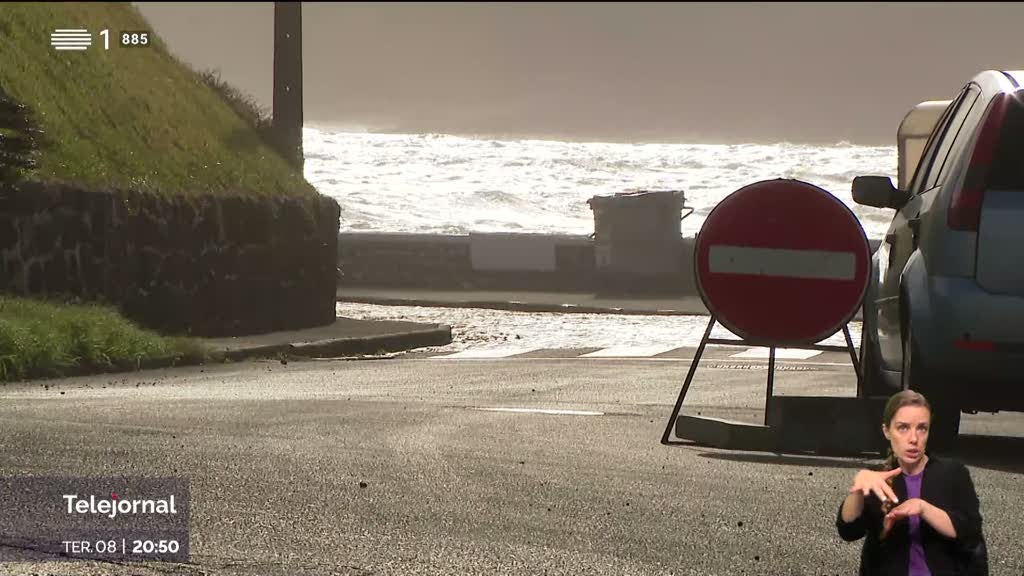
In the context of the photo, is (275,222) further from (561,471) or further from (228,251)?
(561,471)

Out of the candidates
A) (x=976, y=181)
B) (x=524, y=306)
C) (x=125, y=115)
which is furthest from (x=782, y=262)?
(x=524, y=306)

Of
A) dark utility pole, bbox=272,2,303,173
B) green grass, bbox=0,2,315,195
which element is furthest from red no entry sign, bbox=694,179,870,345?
dark utility pole, bbox=272,2,303,173

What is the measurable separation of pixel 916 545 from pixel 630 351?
17.4m

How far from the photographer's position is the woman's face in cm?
363

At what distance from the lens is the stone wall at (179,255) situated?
1886 centimetres

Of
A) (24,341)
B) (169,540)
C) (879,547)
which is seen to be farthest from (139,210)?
(879,547)

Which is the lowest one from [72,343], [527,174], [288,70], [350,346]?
[527,174]

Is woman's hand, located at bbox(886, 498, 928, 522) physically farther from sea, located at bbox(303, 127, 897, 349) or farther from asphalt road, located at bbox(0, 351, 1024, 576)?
sea, located at bbox(303, 127, 897, 349)

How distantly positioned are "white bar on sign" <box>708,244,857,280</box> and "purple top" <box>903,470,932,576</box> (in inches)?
193

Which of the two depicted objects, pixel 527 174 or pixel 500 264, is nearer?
pixel 500 264

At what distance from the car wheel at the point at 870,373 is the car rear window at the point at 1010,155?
7.08 ft

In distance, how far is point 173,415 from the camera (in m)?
10.8

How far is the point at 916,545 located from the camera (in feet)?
12.2

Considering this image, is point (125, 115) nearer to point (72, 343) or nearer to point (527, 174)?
point (72, 343)
